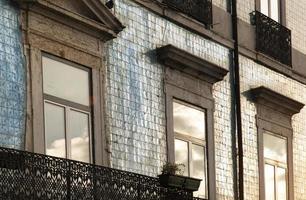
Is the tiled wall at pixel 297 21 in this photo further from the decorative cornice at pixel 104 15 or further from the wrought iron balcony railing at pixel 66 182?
the wrought iron balcony railing at pixel 66 182

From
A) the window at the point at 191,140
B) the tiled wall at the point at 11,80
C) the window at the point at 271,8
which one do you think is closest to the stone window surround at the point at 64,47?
the tiled wall at the point at 11,80

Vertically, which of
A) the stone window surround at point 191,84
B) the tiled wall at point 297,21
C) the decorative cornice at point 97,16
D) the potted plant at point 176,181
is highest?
the tiled wall at point 297,21

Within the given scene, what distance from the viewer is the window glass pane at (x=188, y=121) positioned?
605 inches

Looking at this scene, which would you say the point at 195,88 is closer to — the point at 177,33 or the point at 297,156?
the point at 177,33

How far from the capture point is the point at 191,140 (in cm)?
1564

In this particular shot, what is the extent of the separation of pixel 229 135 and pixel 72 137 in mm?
3938

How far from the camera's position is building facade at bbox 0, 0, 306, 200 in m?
12.6

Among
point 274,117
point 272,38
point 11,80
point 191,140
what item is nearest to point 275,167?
point 274,117

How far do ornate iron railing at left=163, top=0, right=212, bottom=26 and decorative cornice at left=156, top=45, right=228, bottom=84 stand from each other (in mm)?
769

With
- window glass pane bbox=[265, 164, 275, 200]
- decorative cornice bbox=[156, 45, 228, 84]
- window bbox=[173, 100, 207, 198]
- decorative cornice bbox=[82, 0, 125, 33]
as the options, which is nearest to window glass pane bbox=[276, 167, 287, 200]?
window glass pane bbox=[265, 164, 275, 200]

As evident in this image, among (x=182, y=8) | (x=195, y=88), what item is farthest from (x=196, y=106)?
(x=182, y=8)

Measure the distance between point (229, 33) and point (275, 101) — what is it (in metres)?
1.50

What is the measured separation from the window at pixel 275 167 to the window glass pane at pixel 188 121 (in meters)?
2.00

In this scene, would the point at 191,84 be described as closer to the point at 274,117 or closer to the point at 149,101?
the point at 149,101
